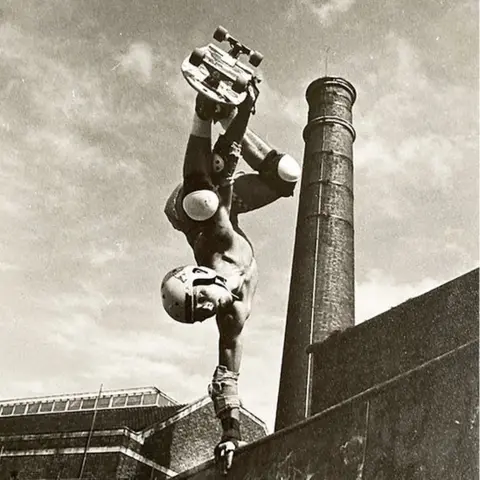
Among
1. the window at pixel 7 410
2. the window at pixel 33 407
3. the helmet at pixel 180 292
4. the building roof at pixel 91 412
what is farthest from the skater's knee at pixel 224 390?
the window at pixel 7 410

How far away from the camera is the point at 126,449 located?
2066 cm

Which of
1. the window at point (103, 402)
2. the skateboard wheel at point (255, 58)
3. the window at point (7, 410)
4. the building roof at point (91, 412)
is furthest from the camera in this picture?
the window at point (7, 410)

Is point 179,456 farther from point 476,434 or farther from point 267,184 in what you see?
point 476,434

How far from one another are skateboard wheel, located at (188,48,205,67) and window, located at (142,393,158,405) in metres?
23.9

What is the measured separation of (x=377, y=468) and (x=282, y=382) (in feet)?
34.8

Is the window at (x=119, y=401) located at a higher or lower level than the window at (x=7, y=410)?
lower

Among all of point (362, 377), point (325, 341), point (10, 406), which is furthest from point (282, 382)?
point (10, 406)

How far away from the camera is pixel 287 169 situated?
4.64 metres

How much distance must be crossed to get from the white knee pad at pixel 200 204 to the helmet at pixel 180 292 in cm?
36

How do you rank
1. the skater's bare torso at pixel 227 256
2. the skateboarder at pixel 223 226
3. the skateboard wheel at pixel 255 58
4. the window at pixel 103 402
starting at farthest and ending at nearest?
the window at pixel 103 402 → the skater's bare torso at pixel 227 256 → the skateboard wheel at pixel 255 58 → the skateboarder at pixel 223 226

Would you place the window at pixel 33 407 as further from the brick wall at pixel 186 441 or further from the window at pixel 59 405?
the brick wall at pixel 186 441

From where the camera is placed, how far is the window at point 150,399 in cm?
2645

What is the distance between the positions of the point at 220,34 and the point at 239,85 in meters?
0.53

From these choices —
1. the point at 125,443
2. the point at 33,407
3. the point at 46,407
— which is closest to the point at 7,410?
the point at 33,407
